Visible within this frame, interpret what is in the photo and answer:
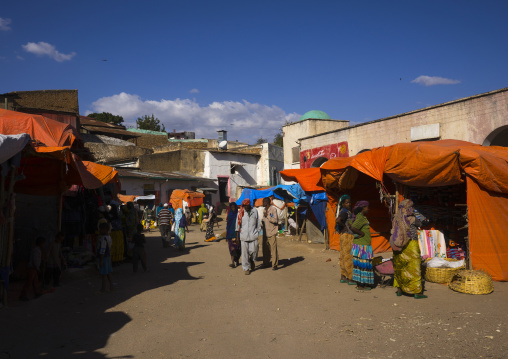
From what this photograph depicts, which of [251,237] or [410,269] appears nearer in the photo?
[410,269]

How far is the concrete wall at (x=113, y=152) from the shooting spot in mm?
34094

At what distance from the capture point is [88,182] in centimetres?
848

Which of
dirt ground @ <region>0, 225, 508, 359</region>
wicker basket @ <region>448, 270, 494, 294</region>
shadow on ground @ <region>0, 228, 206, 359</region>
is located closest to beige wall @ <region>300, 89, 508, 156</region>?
dirt ground @ <region>0, 225, 508, 359</region>

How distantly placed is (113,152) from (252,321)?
3238 cm

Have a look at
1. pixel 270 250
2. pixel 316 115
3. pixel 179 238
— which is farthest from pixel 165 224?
pixel 316 115

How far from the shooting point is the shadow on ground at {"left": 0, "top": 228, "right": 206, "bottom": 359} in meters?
4.85

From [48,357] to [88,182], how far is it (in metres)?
4.46

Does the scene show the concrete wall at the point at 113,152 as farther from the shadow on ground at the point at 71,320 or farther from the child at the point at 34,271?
the child at the point at 34,271

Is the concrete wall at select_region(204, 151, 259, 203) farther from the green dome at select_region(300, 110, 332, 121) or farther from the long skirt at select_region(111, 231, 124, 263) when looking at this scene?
the long skirt at select_region(111, 231, 124, 263)

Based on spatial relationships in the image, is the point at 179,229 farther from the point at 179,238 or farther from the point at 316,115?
the point at 316,115

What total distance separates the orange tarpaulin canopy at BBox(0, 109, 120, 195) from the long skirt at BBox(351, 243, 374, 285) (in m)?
5.51

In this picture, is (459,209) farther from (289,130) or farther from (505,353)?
(289,130)

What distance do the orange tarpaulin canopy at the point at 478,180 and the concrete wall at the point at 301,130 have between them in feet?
69.4

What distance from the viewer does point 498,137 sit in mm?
16703
